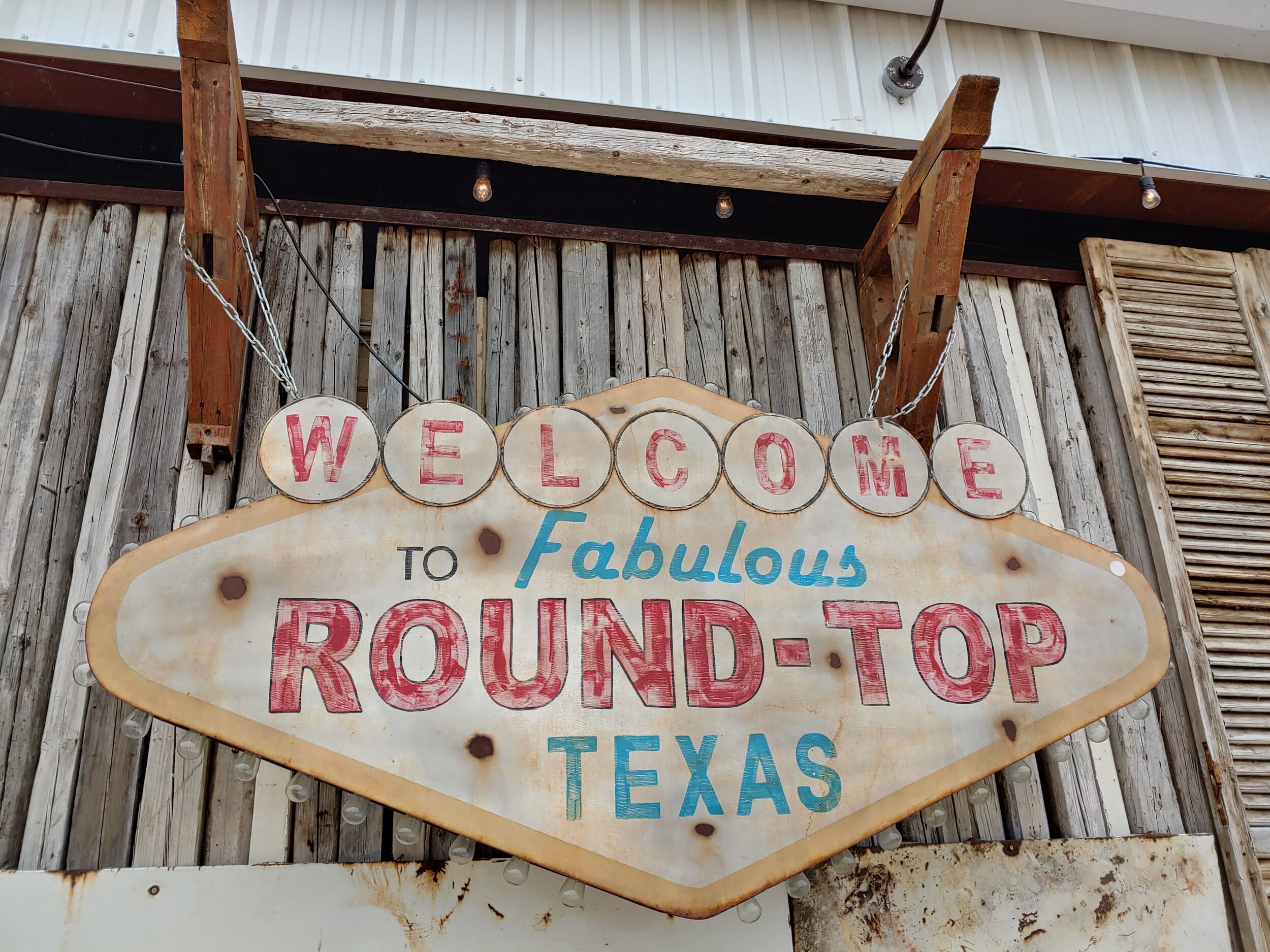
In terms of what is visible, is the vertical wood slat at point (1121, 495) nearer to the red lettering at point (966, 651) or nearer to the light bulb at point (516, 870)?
the red lettering at point (966, 651)

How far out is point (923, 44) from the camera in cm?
367

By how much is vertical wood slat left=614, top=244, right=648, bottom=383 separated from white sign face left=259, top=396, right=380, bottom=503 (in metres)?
1.21

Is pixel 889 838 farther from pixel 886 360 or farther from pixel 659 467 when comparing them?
pixel 886 360

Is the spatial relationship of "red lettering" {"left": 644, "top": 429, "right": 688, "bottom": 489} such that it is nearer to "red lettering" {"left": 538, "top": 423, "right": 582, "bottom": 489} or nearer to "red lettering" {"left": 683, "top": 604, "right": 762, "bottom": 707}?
"red lettering" {"left": 538, "top": 423, "right": 582, "bottom": 489}

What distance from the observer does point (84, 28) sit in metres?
3.24

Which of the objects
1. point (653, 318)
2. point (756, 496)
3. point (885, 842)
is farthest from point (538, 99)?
point (885, 842)

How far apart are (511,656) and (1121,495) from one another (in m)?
2.65

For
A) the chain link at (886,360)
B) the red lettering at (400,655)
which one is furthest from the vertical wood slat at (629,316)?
the red lettering at (400,655)

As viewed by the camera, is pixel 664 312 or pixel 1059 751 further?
pixel 664 312

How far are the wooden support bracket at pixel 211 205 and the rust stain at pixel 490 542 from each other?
1.08 metres

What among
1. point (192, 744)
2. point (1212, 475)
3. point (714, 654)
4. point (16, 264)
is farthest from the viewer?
point (1212, 475)

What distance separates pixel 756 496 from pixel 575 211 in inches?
72.4

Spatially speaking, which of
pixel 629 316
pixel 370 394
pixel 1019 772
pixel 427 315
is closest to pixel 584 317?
pixel 629 316

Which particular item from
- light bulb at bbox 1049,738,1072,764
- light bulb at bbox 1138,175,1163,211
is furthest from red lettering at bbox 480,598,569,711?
light bulb at bbox 1138,175,1163,211
